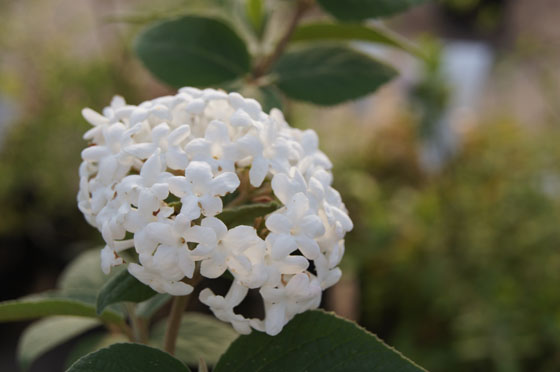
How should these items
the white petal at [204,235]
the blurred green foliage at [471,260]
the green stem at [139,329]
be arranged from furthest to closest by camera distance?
the blurred green foliage at [471,260]
the green stem at [139,329]
the white petal at [204,235]

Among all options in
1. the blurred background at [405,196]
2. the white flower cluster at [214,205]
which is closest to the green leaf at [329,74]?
the white flower cluster at [214,205]

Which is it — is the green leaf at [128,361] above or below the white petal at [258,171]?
below

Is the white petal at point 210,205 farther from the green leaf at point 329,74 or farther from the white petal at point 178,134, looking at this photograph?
the green leaf at point 329,74

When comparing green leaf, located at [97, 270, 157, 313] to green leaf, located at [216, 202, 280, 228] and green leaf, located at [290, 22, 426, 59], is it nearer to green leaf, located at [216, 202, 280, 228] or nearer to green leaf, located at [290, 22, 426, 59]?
green leaf, located at [216, 202, 280, 228]

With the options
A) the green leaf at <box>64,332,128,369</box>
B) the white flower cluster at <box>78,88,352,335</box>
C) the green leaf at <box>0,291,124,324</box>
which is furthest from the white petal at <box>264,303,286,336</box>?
the green leaf at <box>64,332,128,369</box>

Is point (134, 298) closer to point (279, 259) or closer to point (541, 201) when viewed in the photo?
point (279, 259)

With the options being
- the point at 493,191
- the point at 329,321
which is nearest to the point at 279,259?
the point at 329,321
